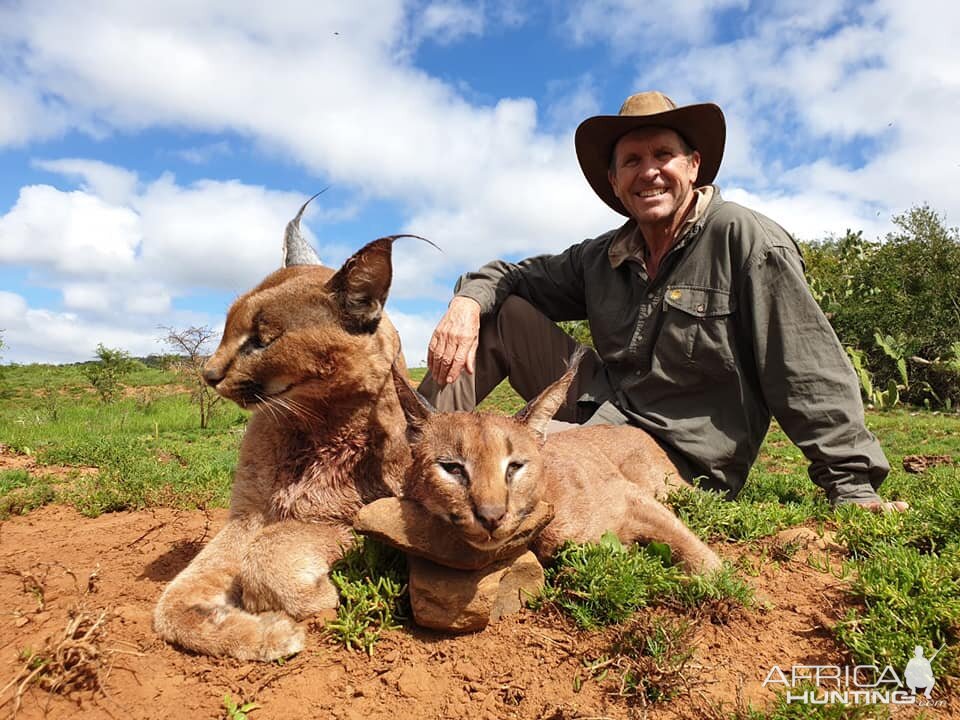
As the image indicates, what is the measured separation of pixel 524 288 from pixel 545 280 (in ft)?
0.72

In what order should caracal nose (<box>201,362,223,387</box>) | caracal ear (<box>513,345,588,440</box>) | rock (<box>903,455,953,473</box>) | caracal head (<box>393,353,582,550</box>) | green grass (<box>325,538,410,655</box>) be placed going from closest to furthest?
caracal head (<box>393,353,582,550</box>)
green grass (<box>325,538,410,655</box>)
caracal nose (<box>201,362,223,387</box>)
caracal ear (<box>513,345,588,440</box>)
rock (<box>903,455,953,473</box>)

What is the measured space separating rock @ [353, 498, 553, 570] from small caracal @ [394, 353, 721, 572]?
8 cm

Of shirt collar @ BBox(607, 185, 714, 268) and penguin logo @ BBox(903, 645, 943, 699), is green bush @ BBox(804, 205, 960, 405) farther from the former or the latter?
penguin logo @ BBox(903, 645, 943, 699)

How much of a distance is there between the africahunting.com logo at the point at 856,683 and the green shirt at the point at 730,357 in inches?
90.5

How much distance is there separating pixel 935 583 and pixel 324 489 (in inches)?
124

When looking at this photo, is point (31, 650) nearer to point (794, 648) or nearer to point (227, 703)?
point (227, 703)

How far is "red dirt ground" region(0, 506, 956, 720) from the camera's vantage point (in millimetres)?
2910

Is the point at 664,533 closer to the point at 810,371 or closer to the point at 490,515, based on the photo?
→ the point at 490,515

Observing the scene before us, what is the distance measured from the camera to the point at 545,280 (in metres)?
6.74

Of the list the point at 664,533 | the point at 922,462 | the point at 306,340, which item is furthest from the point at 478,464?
the point at 922,462

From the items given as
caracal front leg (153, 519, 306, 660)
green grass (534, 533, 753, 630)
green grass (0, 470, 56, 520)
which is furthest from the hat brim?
green grass (0, 470, 56, 520)

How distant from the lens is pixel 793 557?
163 inches

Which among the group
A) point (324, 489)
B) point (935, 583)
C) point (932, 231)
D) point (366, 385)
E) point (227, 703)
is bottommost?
point (227, 703)

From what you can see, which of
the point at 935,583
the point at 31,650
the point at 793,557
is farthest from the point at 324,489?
the point at 935,583
